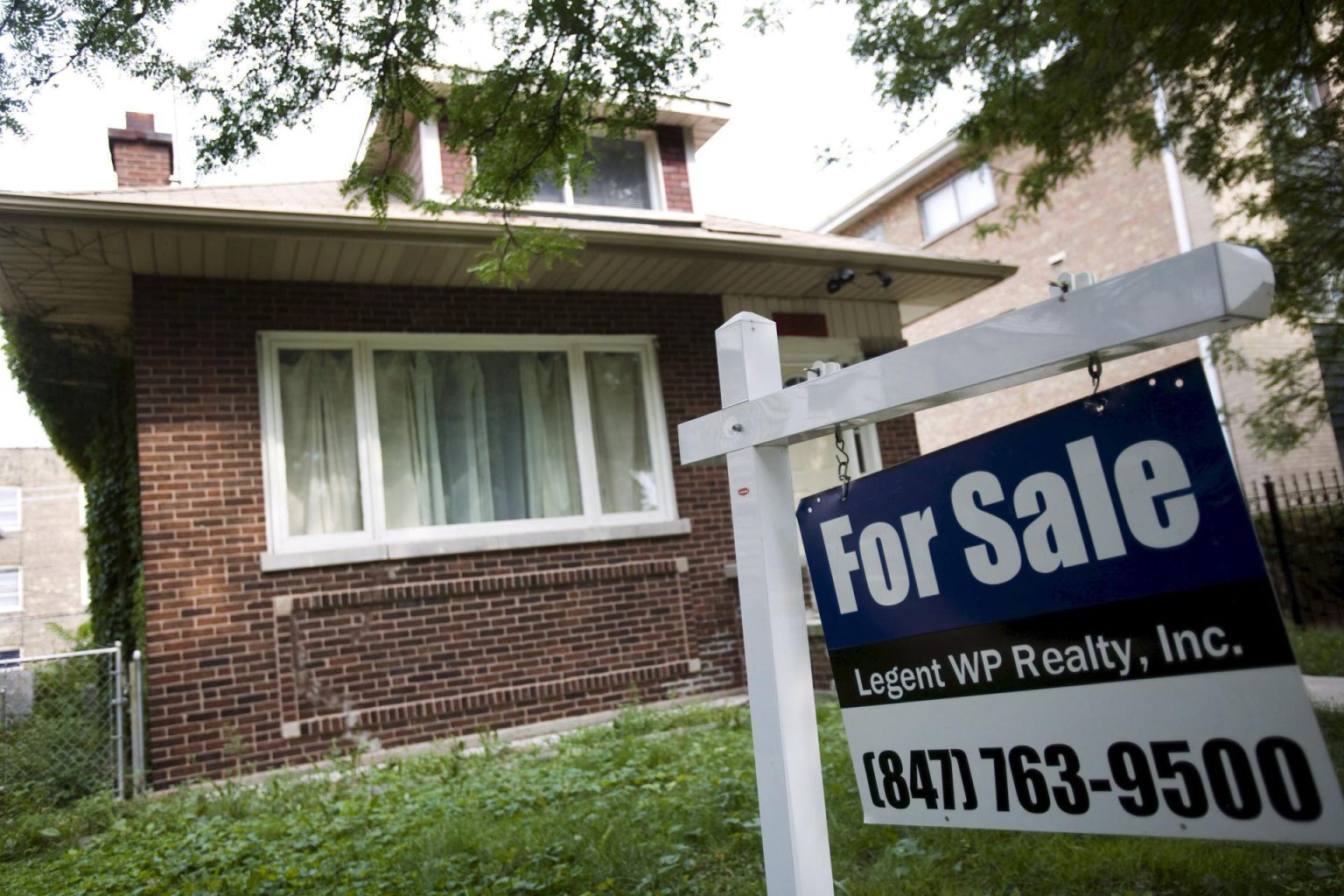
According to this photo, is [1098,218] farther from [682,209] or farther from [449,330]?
[449,330]

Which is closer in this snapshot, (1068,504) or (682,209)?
(1068,504)

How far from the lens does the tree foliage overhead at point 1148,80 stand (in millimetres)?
4703

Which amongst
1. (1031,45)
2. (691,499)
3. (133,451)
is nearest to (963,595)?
(1031,45)

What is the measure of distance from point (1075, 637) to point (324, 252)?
6.43m

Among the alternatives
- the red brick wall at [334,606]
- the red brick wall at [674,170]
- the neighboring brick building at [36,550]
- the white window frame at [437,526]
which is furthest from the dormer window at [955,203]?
the neighboring brick building at [36,550]

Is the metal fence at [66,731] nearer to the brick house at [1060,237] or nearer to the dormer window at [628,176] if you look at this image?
the dormer window at [628,176]

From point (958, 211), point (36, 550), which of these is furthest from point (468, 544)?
point (36, 550)

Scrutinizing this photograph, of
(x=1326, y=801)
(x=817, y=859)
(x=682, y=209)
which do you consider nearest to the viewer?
(x=1326, y=801)

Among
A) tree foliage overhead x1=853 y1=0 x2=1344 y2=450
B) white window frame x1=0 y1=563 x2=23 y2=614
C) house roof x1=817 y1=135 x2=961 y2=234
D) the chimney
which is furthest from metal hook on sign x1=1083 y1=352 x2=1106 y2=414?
white window frame x1=0 y1=563 x2=23 y2=614

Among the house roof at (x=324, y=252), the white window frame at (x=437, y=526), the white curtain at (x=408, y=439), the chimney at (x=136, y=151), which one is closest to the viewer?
the house roof at (x=324, y=252)

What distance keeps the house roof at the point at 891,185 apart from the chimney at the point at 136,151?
463 inches

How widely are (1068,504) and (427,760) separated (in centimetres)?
530

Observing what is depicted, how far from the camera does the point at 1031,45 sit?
5.18 m

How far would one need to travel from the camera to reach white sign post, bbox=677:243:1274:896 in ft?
5.07
